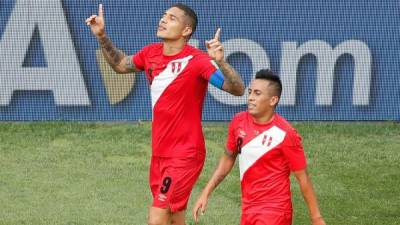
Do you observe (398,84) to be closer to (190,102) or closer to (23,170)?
(23,170)

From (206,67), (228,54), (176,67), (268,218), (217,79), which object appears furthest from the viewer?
(228,54)

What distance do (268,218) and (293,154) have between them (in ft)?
1.70

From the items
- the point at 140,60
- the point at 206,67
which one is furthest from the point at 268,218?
the point at 140,60

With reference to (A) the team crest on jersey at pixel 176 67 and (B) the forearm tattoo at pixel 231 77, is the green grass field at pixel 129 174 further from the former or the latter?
(B) the forearm tattoo at pixel 231 77

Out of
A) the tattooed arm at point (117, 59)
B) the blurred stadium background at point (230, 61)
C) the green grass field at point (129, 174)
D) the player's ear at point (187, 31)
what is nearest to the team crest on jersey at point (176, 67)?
the player's ear at point (187, 31)

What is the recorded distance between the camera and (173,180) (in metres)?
8.55

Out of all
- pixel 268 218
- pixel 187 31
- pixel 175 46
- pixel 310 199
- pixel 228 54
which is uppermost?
pixel 187 31

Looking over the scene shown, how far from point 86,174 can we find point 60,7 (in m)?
3.60

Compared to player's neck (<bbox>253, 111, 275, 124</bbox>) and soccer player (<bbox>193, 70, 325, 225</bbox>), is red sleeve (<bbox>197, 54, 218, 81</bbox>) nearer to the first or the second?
soccer player (<bbox>193, 70, 325, 225</bbox>)

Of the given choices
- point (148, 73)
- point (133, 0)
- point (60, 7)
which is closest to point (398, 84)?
point (133, 0)

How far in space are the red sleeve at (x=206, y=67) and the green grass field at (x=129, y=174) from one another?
2.84 meters

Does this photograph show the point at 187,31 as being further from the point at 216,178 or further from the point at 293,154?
the point at 293,154

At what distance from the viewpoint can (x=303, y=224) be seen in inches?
428

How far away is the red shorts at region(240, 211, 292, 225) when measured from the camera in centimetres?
757
